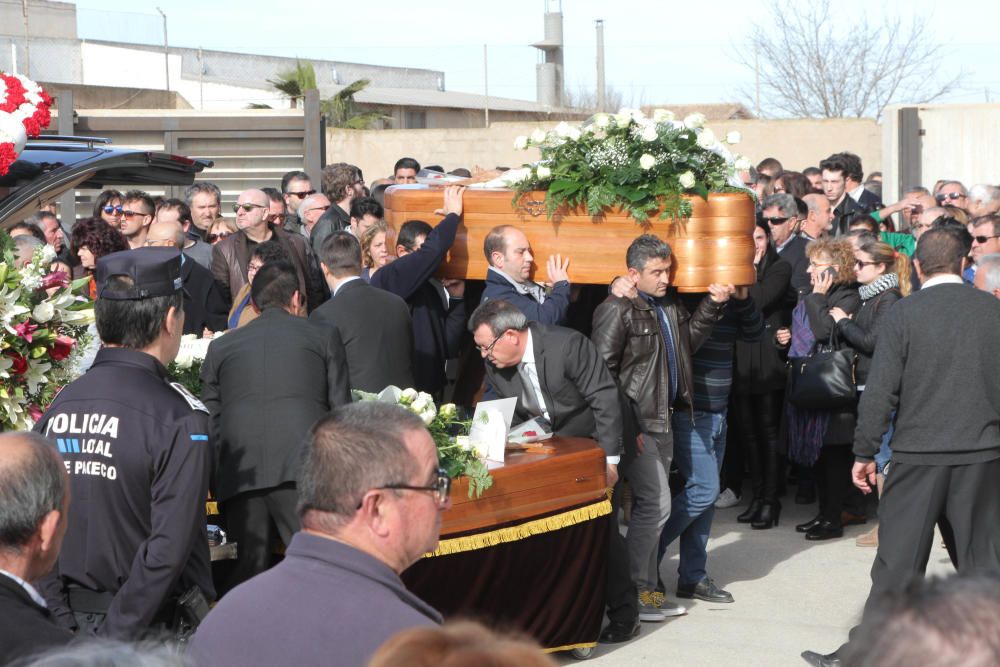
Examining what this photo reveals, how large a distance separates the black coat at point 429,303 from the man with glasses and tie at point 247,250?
1.16 meters

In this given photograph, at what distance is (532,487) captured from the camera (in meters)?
6.01

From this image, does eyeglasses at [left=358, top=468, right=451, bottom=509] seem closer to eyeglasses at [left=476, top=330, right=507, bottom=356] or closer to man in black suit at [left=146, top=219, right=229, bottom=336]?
eyeglasses at [left=476, top=330, right=507, bottom=356]

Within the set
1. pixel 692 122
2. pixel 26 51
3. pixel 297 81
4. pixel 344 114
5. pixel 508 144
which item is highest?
pixel 26 51

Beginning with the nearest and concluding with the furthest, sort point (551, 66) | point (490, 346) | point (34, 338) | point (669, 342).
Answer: point (34, 338)
point (490, 346)
point (669, 342)
point (551, 66)

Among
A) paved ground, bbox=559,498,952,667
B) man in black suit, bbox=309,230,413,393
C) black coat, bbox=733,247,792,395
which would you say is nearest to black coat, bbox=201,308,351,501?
man in black suit, bbox=309,230,413,393

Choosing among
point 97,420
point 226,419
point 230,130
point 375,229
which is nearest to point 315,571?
point 97,420

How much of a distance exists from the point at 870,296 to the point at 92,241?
4.86 meters

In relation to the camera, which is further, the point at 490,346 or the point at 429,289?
the point at 429,289

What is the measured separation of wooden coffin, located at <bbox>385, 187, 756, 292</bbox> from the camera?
22.1 ft

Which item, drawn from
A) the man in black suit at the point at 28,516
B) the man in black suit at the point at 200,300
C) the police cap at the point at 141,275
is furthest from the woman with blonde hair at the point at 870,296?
the man in black suit at the point at 28,516

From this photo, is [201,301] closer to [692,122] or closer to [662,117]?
[662,117]

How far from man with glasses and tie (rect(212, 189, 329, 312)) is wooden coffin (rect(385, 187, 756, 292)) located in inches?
48.7

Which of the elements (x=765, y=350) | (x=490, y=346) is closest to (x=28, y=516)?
(x=490, y=346)

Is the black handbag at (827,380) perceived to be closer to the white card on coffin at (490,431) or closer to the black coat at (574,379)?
the black coat at (574,379)
